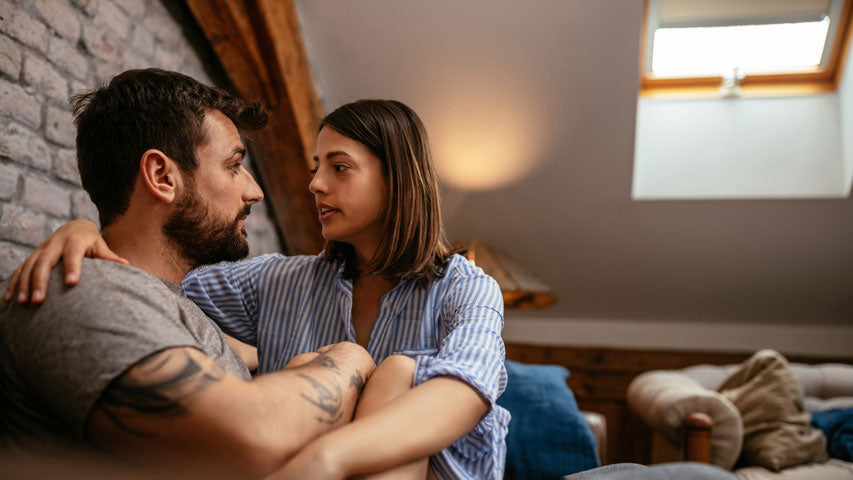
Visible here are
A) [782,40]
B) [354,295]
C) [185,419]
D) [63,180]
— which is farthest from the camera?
[782,40]

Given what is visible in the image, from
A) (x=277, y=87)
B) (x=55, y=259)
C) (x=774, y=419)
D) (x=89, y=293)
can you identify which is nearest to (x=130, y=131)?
(x=55, y=259)

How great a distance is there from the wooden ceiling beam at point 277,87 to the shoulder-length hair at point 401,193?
106 centimetres

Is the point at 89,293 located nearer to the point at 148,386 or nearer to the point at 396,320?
the point at 148,386

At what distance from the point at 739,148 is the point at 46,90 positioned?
302 centimetres

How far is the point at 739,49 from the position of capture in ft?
10.3

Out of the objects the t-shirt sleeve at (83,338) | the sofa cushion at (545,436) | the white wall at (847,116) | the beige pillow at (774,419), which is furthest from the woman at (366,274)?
the white wall at (847,116)

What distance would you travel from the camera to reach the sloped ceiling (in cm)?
274

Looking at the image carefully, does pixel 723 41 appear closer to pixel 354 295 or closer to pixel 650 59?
pixel 650 59

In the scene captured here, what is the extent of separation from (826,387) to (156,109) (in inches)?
130

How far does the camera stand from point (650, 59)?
Answer: 319cm

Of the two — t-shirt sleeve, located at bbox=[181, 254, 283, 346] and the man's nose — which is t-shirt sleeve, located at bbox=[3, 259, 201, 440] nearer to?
the man's nose

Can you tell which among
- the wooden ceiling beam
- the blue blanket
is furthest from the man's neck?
the blue blanket

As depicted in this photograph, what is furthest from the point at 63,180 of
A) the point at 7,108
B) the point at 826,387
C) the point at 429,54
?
the point at 826,387

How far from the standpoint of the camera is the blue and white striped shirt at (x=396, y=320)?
3.37 feet
